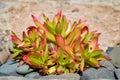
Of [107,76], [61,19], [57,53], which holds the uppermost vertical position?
[61,19]

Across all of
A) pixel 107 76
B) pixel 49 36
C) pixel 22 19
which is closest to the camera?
pixel 107 76

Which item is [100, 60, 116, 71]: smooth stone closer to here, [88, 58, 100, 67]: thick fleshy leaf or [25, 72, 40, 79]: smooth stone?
[88, 58, 100, 67]: thick fleshy leaf

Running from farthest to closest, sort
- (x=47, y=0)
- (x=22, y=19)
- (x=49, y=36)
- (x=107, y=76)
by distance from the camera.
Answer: (x=47, y=0) < (x=22, y=19) < (x=49, y=36) < (x=107, y=76)

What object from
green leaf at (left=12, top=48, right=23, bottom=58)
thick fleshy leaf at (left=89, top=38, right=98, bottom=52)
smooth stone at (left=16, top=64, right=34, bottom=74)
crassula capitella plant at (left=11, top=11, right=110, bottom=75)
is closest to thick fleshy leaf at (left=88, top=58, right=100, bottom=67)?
crassula capitella plant at (left=11, top=11, right=110, bottom=75)

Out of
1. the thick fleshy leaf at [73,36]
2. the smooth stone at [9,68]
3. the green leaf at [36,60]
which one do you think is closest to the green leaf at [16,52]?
the smooth stone at [9,68]

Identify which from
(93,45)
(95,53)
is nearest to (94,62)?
(95,53)

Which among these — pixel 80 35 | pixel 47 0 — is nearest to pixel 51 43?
pixel 80 35

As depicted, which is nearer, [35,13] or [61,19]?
[61,19]

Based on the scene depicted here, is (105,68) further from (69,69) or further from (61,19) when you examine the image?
(61,19)

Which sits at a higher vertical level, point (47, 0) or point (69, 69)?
point (47, 0)
